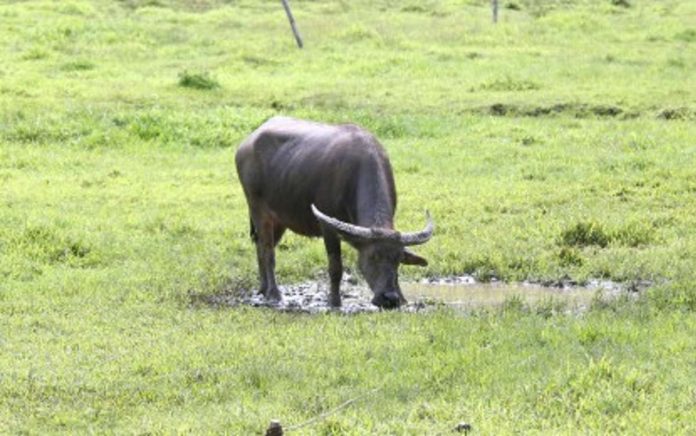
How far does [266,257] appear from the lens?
35.0 feet

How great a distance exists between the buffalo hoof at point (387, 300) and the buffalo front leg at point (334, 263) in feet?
2.19

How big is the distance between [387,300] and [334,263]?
76 centimetres

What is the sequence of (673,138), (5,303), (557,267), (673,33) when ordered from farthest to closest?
(673,33)
(673,138)
(557,267)
(5,303)

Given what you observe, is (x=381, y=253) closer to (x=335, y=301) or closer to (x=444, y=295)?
(x=335, y=301)

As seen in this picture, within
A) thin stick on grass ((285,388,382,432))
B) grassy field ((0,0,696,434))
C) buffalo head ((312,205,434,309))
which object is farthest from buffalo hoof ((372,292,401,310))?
thin stick on grass ((285,388,382,432))

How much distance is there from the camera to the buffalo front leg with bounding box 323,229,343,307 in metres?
9.93

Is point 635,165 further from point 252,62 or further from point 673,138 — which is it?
point 252,62

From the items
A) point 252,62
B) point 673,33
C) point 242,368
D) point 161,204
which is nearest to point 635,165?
point 161,204

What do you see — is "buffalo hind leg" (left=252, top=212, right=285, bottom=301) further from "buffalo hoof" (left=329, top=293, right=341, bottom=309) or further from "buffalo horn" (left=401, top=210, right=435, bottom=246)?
"buffalo horn" (left=401, top=210, right=435, bottom=246)

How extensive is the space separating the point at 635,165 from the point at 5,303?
25.3 feet

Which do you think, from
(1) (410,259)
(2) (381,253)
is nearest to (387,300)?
(2) (381,253)

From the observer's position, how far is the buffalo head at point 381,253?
9.38 m

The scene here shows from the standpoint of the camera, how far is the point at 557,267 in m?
11.1

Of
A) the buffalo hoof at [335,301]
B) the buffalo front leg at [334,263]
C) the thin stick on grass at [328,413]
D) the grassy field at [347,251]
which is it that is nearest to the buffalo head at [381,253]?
the grassy field at [347,251]
